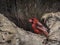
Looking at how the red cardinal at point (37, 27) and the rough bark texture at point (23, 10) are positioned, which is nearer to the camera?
the red cardinal at point (37, 27)

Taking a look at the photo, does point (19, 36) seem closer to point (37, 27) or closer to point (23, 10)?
point (37, 27)

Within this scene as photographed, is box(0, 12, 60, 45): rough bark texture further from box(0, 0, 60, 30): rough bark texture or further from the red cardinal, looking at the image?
box(0, 0, 60, 30): rough bark texture

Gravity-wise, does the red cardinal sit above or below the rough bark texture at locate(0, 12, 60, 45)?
below

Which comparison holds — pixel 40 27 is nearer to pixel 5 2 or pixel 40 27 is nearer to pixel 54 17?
pixel 54 17

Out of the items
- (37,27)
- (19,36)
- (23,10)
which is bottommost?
(37,27)

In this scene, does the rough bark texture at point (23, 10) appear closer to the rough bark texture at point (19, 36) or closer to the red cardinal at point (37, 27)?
the red cardinal at point (37, 27)

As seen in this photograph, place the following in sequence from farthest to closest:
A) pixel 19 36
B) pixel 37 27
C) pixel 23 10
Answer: pixel 23 10 → pixel 37 27 → pixel 19 36

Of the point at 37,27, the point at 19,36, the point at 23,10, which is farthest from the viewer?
the point at 23,10

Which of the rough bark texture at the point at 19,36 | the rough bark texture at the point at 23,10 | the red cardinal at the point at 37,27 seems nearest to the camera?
the rough bark texture at the point at 19,36

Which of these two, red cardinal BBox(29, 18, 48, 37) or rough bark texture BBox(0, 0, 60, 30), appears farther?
rough bark texture BBox(0, 0, 60, 30)

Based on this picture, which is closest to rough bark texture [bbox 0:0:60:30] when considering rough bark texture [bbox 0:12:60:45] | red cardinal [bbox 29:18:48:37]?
red cardinal [bbox 29:18:48:37]

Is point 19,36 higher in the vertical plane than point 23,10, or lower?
higher

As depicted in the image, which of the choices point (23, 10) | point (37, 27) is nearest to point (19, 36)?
point (37, 27)

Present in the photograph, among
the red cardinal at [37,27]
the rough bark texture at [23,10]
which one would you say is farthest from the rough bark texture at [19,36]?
the rough bark texture at [23,10]
